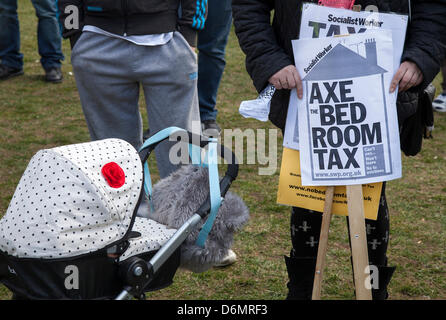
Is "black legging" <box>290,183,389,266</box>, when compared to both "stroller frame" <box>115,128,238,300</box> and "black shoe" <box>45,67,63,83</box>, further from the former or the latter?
"black shoe" <box>45,67,63,83</box>

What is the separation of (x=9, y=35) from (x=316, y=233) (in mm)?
4916

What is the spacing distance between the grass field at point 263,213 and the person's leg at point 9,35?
1.13 ft

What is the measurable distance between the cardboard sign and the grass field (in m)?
1.00

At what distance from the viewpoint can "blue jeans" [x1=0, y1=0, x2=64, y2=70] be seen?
608 centimetres

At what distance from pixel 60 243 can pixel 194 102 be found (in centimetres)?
145

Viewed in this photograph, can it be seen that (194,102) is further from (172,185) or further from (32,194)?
(32,194)

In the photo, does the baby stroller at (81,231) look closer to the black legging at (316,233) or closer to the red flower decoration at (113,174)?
the red flower decoration at (113,174)

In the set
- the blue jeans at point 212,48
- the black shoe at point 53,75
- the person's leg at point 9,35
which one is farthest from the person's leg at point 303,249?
the person's leg at point 9,35

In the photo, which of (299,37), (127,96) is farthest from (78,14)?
(299,37)

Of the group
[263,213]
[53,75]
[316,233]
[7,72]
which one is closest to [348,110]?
[316,233]

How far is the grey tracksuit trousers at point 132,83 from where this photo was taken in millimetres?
2857

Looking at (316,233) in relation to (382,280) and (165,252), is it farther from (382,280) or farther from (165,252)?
(165,252)

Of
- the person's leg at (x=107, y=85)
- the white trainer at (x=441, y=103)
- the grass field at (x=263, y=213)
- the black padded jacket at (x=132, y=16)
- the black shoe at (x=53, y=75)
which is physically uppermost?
the black padded jacket at (x=132, y=16)

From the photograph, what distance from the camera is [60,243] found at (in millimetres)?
1784
